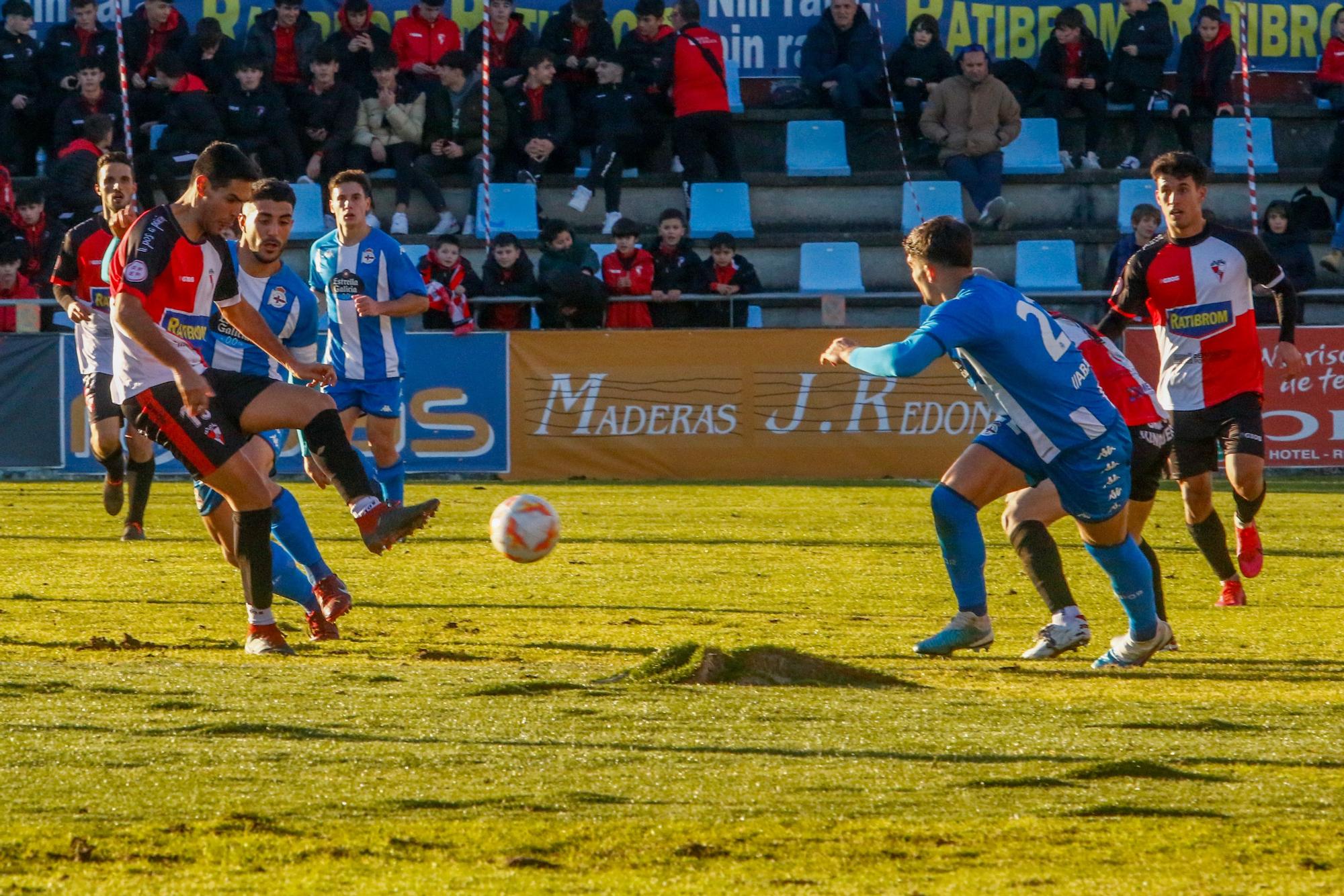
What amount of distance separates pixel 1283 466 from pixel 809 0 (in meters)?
8.40

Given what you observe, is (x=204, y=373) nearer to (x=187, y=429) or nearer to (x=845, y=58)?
(x=187, y=429)

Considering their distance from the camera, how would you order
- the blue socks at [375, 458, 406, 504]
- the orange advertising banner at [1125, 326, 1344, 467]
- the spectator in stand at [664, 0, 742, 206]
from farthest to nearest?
1. the spectator in stand at [664, 0, 742, 206]
2. the orange advertising banner at [1125, 326, 1344, 467]
3. the blue socks at [375, 458, 406, 504]

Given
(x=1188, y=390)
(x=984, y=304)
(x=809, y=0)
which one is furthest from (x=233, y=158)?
(x=809, y=0)

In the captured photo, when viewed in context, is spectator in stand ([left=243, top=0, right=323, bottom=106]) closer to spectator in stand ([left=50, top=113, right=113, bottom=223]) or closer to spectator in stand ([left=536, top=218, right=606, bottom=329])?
spectator in stand ([left=50, top=113, right=113, bottom=223])

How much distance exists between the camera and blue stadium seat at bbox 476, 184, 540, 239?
734 inches

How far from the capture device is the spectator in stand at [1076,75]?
19344mm

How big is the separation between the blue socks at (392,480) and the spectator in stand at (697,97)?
27.9 ft

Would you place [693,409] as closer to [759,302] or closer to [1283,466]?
[759,302]

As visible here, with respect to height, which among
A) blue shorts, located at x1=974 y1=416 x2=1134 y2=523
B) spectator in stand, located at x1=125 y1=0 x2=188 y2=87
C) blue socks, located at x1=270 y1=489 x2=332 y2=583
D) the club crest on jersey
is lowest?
blue socks, located at x1=270 y1=489 x2=332 y2=583

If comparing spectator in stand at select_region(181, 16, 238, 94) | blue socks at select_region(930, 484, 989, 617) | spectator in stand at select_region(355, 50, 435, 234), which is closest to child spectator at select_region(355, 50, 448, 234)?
spectator in stand at select_region(355, 50, 435, 234)

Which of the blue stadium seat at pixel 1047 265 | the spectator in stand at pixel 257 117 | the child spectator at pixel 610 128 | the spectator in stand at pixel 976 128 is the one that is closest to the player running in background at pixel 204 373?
the child spectator at pixel 610 128

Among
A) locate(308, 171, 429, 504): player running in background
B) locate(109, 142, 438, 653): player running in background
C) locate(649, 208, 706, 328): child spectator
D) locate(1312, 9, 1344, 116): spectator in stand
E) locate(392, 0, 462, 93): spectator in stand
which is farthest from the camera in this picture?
locate(1312, 9, 1344, 116): spectator in stand

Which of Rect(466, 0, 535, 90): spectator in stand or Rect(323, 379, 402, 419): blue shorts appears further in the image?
Rect(466, 0, 535, 90): spectator in stand

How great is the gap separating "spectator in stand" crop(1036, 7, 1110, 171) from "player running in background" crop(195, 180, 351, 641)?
12.4 metres
